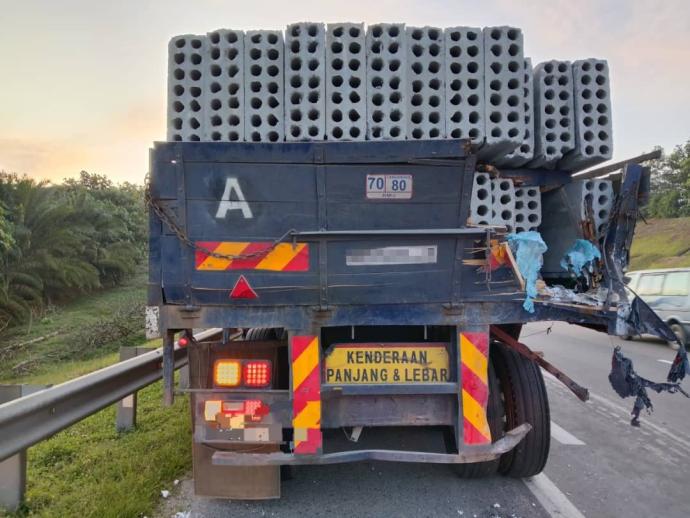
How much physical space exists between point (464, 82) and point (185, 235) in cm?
228

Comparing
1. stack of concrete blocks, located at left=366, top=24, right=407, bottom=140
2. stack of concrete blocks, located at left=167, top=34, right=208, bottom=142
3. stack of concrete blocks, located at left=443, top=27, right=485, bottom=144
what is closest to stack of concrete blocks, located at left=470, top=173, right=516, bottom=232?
stack of concrete blocks, located at left=443, top=27, right=485, bottom=144

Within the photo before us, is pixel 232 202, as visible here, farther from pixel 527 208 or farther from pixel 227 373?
pixel 527 208

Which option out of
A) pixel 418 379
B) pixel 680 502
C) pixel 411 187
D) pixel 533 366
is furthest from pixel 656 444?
pixel 411 187

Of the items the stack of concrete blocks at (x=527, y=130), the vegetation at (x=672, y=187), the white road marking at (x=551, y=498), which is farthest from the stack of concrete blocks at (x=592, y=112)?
the vegetation at (x=672, y=187)

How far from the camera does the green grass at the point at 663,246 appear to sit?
106 feet

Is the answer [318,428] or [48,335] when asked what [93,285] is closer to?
[48,335]

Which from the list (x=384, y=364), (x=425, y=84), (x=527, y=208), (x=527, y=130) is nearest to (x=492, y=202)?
(x=527, y=208)

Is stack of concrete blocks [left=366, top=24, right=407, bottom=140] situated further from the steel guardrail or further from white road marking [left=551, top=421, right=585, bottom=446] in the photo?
white road marking [left=551, top=421, right=585, bottom=446]

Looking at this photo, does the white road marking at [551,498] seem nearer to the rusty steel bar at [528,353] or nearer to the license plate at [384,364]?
the rusty steel bar at [528,353]

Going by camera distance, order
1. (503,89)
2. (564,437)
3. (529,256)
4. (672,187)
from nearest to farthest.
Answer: (529,256)
(503,89)
(564,437)
(672,187)

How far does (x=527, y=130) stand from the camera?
3.66 meters

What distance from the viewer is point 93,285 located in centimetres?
2497

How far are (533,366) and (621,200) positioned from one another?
4.48 ft

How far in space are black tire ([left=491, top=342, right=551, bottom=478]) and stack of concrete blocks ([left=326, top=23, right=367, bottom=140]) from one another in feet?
6.95
